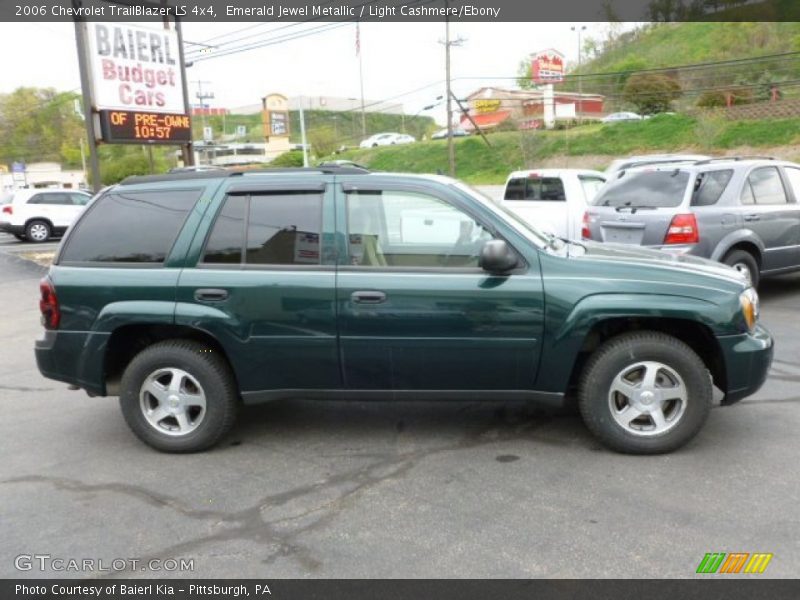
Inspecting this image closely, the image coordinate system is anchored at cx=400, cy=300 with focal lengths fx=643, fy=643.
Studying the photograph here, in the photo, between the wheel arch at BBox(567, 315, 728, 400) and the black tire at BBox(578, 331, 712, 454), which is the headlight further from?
the black tire at BBox(578, 331, 712, 454)

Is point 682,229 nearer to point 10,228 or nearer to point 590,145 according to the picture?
point 10,228


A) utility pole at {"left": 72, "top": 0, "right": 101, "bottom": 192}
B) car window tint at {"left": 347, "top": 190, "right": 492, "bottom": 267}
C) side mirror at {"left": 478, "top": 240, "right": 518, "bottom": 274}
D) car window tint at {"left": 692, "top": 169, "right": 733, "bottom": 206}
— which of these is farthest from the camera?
utility pole at {"left": 72, "top": 0, "right": 101, "bottom": 192}

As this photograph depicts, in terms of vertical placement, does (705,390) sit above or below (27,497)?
above

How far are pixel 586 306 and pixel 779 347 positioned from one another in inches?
139

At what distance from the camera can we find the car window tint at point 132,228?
4.20m

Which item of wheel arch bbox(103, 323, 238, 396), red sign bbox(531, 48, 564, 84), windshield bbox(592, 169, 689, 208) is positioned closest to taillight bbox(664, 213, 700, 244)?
windshield bbox(592, 169, 689, 208)

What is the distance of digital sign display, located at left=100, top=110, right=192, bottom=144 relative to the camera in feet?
42.4

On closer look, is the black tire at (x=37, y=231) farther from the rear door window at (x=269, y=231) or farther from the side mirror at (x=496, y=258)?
the side mirror at (x=496, y=258)

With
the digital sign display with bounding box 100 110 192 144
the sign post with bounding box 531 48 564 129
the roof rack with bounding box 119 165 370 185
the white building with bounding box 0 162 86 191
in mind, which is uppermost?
the sign post with bounding box 531 48 564 129

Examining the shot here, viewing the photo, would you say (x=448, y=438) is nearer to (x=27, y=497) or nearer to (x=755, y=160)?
(x=27, y=497)

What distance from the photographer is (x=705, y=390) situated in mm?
3850

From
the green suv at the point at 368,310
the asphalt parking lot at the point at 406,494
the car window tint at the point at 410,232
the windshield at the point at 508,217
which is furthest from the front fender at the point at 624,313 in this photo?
the asphalt parking lot at the point at 406,494
